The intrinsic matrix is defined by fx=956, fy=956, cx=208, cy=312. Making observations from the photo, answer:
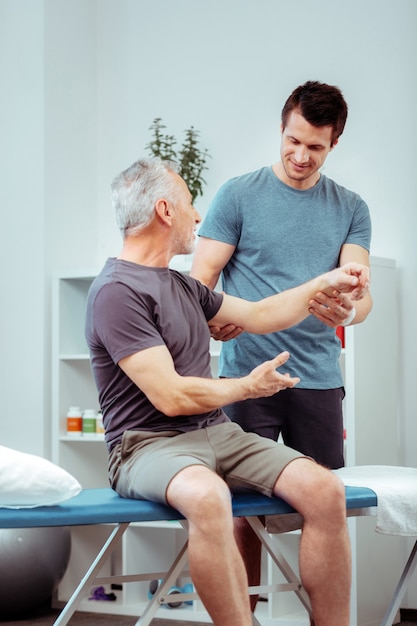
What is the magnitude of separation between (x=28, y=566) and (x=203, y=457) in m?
1.67

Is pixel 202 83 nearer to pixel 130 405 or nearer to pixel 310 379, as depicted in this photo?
pixel 310 379

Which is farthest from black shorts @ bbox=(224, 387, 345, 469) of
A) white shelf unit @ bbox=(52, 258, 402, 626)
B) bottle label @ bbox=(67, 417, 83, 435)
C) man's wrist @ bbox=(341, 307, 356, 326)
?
bottle label @ bbox=(67, 417, 83, 435)

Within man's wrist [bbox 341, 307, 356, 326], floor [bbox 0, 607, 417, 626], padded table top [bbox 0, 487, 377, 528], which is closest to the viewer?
padded table top [bbox 0, 487, 377, 528]

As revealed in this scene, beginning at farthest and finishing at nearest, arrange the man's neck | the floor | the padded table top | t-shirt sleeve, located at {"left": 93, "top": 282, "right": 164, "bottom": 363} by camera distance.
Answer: the floor, the man's neck, t-shirt sleeve, located at {"left": 93, "top": 282, "right": 164, "bottom": 363}, the padded table top

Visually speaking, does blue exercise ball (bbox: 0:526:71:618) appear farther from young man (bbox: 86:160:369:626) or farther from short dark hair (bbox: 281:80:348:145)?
short dark hair (bbox: 281:80:348:145)

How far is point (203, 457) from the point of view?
1994 millimetres

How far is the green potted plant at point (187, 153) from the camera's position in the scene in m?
3.79

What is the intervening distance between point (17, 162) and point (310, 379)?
203 centimetres

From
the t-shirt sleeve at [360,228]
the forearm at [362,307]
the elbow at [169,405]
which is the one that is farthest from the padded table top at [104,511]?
the t-shirt sleeve at [360,228]

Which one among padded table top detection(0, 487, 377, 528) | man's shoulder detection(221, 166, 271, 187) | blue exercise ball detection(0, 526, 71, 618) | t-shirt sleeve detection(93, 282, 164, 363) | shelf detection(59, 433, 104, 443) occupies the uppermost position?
man's shoulder detection(221, 166, 271, 187)

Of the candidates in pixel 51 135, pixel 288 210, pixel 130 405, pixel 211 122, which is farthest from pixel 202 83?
pixel 130 405

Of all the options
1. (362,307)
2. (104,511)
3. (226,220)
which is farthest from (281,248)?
(104,511)

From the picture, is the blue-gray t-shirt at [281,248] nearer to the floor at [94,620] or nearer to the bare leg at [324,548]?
the bare leg at [324,548]

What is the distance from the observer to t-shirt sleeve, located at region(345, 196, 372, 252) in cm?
247
